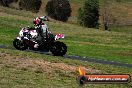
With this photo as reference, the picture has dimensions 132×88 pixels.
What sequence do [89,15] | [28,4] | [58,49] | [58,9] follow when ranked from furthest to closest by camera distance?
1. [58,9]
2. [28,4]
3. [89,15]
4. [58,49]

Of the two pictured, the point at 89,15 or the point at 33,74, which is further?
the point at 89,15

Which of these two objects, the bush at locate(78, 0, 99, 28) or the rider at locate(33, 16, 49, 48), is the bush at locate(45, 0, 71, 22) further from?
the rider at locate(33, 16, 49, 48)

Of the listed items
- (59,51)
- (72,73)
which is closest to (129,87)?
(72,73)

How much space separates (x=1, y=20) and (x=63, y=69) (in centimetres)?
4173

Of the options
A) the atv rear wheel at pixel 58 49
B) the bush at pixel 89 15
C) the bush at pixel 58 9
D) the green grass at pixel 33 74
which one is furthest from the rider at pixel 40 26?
the bush at pixel 58 9

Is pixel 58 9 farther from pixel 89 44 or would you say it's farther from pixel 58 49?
pixel 58 49

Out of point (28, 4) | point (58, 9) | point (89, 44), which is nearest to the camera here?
point (89, 44)

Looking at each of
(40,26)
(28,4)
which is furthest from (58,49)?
(28,4)

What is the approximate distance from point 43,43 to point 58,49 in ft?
3.72

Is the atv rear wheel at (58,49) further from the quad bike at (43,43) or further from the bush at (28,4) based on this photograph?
the bush at (28,4)

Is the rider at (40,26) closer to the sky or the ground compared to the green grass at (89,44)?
closer to the sky

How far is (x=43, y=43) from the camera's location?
27391mm

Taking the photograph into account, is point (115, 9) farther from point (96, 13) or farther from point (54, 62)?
point (54, 62)

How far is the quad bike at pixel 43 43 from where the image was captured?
27156mm
